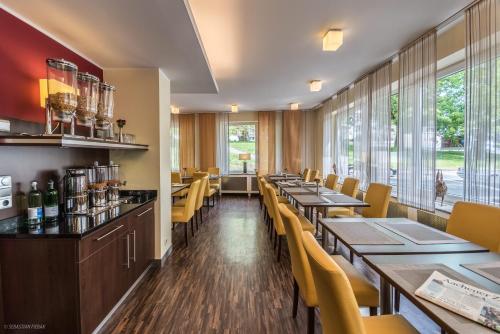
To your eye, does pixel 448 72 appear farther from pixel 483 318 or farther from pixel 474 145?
pixel 483 318

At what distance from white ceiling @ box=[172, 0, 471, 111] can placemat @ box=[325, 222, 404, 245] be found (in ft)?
6.44

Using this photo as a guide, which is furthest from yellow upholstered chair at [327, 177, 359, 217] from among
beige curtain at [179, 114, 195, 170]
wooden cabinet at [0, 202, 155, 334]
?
beige curtain at [179, 114, 195, 170]

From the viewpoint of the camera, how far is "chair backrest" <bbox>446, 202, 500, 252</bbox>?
1.70 meters

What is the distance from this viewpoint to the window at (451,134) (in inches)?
119

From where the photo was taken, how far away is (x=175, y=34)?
2326 millimetres

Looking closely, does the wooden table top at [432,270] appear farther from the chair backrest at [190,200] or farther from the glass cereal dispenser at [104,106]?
the chair backrest at [190,200]

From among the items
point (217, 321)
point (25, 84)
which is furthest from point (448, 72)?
point (25, 84)

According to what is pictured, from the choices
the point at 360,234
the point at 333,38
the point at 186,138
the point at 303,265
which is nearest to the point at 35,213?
the point at 303,265

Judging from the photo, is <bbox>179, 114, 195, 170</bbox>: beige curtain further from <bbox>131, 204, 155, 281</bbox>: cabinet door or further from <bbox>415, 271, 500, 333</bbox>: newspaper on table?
<bbox>415, 271, 500, 333</bbox>: newspaper on table

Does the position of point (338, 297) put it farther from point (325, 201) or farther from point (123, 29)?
point (123, 29)

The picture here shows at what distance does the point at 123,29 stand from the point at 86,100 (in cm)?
67

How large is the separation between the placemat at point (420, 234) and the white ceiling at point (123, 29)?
221cm

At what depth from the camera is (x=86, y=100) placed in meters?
2.18

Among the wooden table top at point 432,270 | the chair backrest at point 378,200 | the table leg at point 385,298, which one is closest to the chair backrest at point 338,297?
the wooden table top at point 432,270
